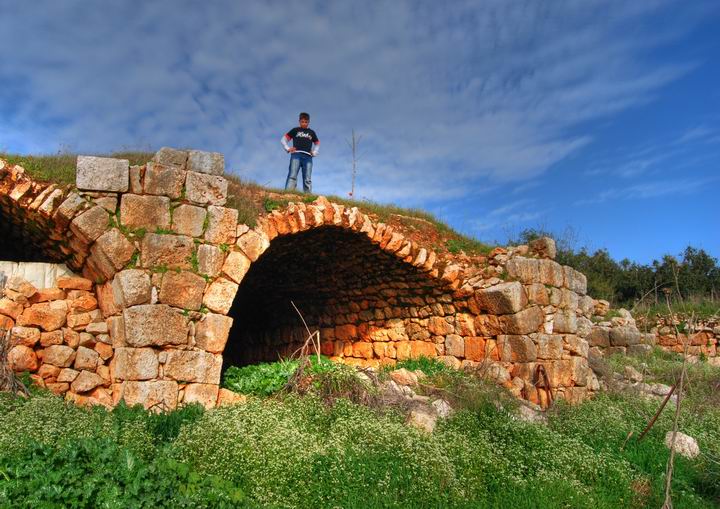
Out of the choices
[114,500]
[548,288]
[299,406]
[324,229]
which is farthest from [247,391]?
[548,288]

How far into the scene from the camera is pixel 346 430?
17.5 feet

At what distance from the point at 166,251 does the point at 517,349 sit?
207 inches

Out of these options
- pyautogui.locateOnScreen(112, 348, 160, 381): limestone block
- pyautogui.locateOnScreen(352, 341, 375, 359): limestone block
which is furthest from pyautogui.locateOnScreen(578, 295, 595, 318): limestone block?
pyautogui.locateOnScreen(112, 348, 160, 381): limestone block

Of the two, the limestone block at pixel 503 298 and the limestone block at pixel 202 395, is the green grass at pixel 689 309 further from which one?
the limestone block at pixel 202 395

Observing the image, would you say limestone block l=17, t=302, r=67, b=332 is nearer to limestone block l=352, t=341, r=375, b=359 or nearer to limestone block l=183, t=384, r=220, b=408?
limestone block l=183, t=384, r=220, b=408

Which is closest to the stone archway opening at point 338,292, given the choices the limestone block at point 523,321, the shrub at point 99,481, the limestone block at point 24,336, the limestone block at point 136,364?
the limestone block at point 523,321

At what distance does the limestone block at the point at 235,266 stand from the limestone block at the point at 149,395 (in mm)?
1346

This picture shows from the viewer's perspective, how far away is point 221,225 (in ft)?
21.0

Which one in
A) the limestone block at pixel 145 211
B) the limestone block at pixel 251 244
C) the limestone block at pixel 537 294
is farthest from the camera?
the limestone block at pixel 537 294

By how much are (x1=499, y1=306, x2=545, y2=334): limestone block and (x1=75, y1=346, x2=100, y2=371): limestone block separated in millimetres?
5647

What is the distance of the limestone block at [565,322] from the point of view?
892 centimetres

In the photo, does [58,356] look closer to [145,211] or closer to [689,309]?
[145,211]

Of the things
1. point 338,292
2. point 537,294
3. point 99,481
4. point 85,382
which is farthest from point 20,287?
point 537,294

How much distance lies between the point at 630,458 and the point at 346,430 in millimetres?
3236
